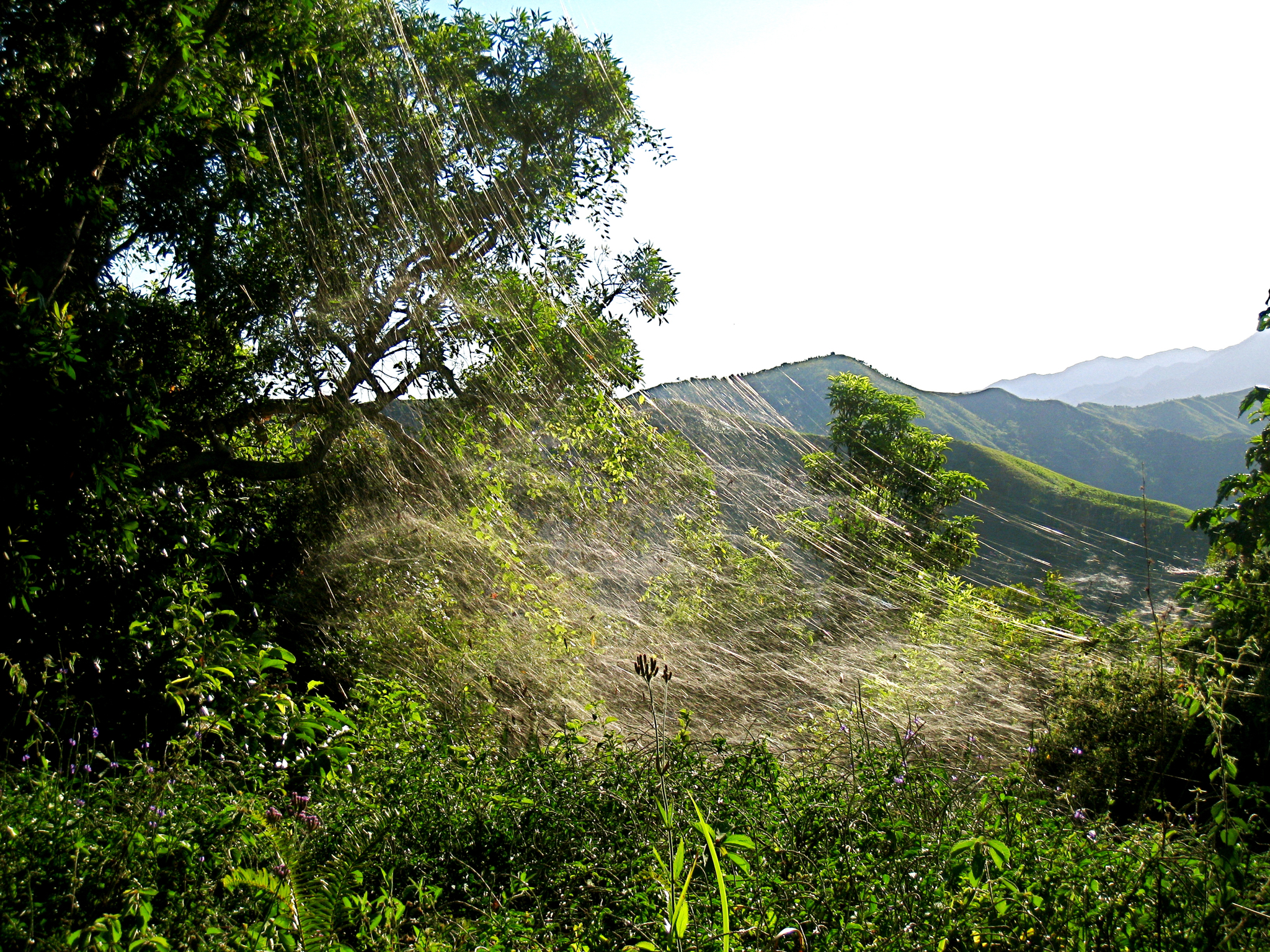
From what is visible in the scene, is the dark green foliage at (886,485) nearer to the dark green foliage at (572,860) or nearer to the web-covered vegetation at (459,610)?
the web-covered vegetation at (459,610)

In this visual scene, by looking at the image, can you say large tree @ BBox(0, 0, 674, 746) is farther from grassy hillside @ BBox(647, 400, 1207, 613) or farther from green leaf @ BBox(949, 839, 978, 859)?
green leaf @ BBox(949, 839, 978, 859)

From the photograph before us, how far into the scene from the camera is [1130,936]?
1678 millimetres

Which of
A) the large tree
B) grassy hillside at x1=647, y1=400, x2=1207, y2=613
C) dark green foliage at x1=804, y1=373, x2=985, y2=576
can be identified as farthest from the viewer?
dark green foliage at x1=804, y1=373, x2=985, y2=576

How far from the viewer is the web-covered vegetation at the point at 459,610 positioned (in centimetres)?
191

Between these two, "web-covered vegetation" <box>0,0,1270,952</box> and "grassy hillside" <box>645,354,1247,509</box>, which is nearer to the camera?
"web-covered vegetation" <box>0,0,1270,952</box>

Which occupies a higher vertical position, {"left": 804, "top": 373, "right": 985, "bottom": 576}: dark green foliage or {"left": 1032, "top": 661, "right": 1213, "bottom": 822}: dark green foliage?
{"left": 804, "top": 373, "right": 985, "bottom": 576}: dark green foliage

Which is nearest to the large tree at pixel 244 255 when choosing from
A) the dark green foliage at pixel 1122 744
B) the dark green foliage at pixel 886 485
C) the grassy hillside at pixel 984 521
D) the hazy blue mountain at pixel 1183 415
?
the grassy hillside at pixel 984 521

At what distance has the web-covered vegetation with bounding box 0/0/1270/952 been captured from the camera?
191cm

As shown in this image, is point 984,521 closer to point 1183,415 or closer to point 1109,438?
point 1109,438

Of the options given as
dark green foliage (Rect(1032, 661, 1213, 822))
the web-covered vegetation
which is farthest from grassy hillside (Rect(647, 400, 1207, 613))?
dark green foliage (Rect(1032, 661, 1213, 822))

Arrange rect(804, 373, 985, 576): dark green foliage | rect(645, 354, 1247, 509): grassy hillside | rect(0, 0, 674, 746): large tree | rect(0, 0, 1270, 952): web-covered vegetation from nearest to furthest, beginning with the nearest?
rect(0, 0, 1270, 952): web-covered vegetation < rect(0, 0, 674, 746): large tree < rect(804, 373, 985, 576): dark green foliage < rect(645, 354, 1247, 509): grassy hillside

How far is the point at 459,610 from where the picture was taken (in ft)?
19.3

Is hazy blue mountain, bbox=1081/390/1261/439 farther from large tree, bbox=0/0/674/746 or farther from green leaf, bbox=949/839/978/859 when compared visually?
green leaf, bbox=949/839/978/859

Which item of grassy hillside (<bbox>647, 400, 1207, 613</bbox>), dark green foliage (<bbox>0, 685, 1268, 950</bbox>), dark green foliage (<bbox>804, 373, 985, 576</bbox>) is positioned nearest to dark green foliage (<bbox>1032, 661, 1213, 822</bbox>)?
grassy hillside (<bbox>647, 400, 1207, 613</bbox>)
